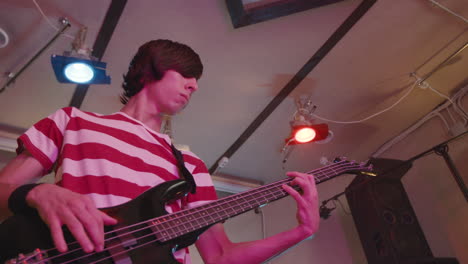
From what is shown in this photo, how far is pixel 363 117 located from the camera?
2.57 meters

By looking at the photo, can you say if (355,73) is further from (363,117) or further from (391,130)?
(391,130)

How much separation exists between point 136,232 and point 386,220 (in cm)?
202

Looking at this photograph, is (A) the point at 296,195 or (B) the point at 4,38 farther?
(B) the point at 4,38

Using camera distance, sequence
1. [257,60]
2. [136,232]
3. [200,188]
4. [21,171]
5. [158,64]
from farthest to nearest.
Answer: [257,60], [158,64], [200,188], [21,171], [136,232]

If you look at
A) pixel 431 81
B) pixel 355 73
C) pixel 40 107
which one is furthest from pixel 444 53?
pixel 40 107

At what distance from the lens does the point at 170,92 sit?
1048mm

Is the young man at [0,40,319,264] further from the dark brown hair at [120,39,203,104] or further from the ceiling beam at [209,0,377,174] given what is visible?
the ceiling beam at [209,0,377,174]

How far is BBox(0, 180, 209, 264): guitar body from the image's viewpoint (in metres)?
0.51

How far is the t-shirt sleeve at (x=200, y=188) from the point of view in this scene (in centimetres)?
93

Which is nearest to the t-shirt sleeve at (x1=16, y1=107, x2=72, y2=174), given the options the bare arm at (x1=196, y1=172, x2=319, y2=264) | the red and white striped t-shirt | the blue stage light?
the red and white striped t-shirt

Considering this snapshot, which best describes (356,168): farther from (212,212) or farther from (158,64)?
(158,64)

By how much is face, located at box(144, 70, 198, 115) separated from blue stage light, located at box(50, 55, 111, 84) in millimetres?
700

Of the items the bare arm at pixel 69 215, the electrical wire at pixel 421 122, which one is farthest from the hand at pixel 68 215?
the electrical wire at pixel 421 122

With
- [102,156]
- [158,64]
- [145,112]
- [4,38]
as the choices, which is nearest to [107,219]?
[102,156]
